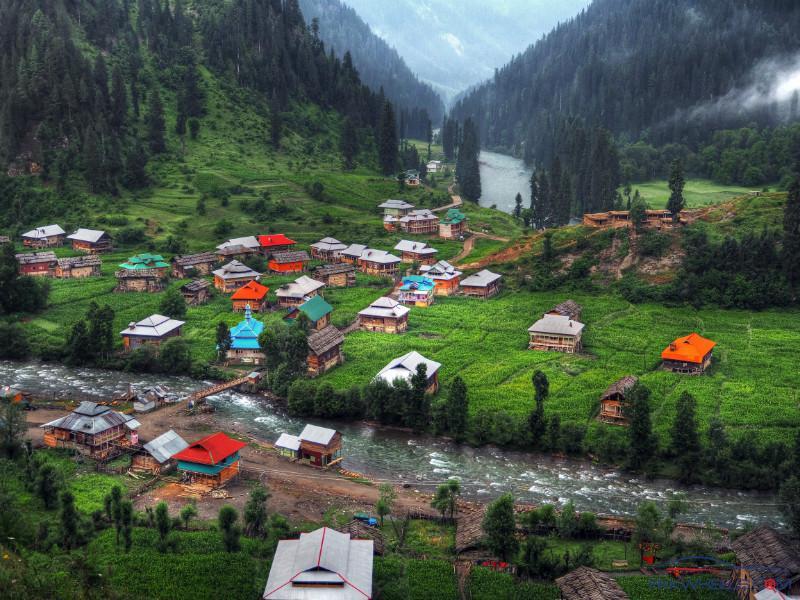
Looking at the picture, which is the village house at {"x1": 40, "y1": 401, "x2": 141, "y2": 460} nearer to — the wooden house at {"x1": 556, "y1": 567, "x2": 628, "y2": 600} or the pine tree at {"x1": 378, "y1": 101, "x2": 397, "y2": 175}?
the wooden house at {"x1": 556, "y1": 567, "x2": 628, "y2": 600}

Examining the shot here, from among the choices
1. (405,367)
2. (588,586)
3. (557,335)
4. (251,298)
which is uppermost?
(557,335)

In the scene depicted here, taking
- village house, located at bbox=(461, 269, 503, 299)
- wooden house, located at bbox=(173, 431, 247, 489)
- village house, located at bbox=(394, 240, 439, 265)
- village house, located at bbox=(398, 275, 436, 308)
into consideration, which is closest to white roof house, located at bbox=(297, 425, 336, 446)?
wooden house, located at bbox=(173, 431, 247, 489)

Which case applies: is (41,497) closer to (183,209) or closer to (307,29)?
(183,209)

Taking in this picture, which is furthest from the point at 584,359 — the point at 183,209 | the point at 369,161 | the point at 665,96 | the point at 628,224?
the point at 665,96

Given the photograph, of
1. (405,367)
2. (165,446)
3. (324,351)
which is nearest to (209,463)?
(165,446)

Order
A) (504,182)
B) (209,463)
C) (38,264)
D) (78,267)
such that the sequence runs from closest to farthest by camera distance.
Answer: (209,463)
(38,264)
(78,267)
(504,182)

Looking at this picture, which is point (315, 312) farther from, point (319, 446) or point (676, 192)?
point (676, 192)
